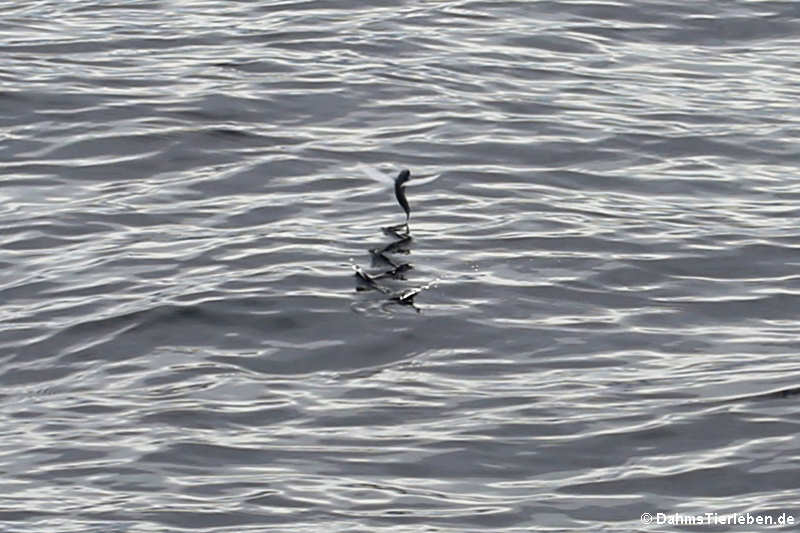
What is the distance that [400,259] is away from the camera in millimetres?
11953

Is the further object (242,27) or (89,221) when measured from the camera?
(242,27)

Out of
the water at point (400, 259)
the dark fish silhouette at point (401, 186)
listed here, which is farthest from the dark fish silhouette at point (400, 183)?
the water at point (400, 259)

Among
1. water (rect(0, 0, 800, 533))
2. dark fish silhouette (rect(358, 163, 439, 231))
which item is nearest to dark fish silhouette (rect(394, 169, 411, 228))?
dark fish silhouette (rect(358, 163, 439, 231))

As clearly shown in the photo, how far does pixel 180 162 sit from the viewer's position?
553 inches

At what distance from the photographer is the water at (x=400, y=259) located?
29.0 ft

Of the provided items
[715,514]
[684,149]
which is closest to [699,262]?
[684,149]

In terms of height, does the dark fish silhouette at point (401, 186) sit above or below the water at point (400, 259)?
above

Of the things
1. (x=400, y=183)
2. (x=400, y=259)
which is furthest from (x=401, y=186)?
(x=400, y=259)

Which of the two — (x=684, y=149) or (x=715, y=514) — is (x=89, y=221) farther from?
(x=715, y=514)

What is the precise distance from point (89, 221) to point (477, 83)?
4.64 metres

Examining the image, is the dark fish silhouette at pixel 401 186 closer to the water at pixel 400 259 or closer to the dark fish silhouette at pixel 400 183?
the dark fish silhouette at pixel 400 183

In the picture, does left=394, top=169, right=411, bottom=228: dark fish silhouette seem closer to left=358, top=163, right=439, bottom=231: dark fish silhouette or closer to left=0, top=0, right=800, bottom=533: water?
left=358, top=163, right=439, bottom=231: dark fish silhouette

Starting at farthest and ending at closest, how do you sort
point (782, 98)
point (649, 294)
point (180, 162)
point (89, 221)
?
1. point (782, 98)
2. point (180, 162)
3. point (89, 221)
4. point (649, 294)

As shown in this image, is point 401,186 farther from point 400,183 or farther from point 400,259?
point 400,259
